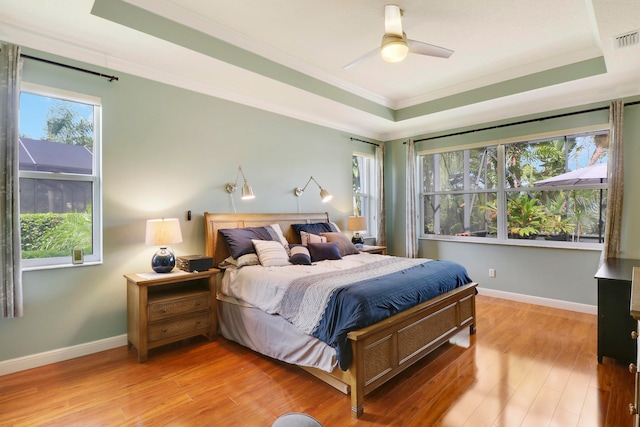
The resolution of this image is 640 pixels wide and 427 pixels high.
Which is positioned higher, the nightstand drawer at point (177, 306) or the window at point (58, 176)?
the window at point (58, 176)

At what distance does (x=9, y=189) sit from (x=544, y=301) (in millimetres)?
5636

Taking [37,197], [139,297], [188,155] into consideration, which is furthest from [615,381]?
[37,197]

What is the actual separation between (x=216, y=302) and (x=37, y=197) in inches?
68.7

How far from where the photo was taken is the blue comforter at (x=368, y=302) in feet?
6.72

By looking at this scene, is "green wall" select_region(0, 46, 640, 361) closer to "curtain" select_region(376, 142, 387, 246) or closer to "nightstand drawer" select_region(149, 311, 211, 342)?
"nightstand drawer" select_region(149, 311, 211, 342)

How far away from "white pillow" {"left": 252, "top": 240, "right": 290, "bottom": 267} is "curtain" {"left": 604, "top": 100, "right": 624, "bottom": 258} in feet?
11.8

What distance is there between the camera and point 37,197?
8.89ft

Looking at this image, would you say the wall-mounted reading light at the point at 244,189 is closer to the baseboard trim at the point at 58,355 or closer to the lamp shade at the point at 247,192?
the lamp shade at the point at 247,192

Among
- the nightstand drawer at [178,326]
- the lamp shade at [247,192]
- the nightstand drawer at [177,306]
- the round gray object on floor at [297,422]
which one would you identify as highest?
the lamp shade at [247,192]

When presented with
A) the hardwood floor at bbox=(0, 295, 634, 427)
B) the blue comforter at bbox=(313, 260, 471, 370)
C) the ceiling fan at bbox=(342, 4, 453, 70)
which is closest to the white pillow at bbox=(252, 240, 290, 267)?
the hardwood floor at bbox=(0, 295, 634, 427)

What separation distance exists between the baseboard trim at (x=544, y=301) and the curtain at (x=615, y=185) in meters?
0.72

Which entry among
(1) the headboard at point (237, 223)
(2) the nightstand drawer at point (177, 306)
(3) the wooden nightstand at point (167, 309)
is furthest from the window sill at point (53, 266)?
(1) the headboard at point (237, 223)

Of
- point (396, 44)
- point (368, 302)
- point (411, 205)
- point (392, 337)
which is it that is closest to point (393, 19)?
point (396, 44)

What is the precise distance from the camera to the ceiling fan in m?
2.46
